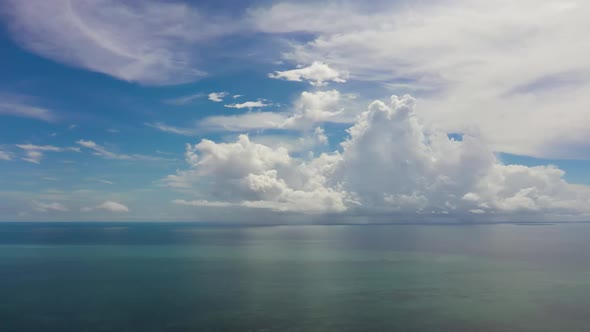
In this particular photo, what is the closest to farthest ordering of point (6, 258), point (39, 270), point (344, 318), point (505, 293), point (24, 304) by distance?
point (344, 318) → point (24, 304) → point (505, 293) → point (39, 270) → point (6, 258)

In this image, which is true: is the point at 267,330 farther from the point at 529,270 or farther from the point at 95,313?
the point at 529,270

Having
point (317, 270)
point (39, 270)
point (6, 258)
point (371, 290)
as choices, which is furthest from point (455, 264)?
point (6, 258)

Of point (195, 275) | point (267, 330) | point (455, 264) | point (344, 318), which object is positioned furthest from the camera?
point (455, 264)

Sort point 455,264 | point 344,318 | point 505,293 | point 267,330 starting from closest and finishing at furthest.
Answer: point 267,330 < point 344,318 < point 505,293 < point 455,264

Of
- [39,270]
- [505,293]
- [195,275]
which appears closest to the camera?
[505,293]

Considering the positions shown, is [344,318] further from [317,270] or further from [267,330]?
[317,270]

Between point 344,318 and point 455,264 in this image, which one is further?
point 455,264

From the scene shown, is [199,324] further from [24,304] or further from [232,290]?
[24,304]

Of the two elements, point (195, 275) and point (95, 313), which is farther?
point (195, 275)

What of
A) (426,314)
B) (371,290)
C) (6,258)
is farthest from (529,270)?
(6,258)
